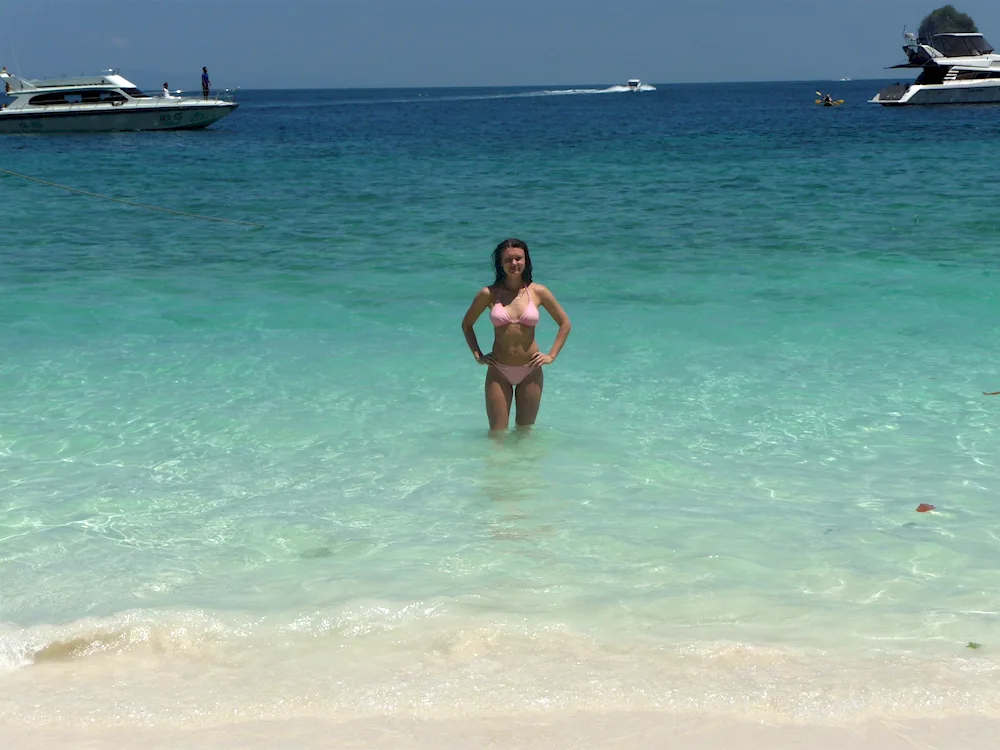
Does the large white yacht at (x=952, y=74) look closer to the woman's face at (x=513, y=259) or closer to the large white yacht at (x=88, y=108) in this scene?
the large white yacht at (x=88, y=108)

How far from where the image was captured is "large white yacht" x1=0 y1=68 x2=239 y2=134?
149 feet

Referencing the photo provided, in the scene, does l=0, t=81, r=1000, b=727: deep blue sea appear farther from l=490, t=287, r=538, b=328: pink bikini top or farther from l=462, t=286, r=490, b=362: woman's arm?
l=490, t=287, r=538, b=328: pink bikini top

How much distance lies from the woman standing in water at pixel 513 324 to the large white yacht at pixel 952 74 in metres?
63.4

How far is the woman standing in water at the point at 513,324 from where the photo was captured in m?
6.24

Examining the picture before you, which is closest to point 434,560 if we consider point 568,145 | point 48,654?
point 48,654

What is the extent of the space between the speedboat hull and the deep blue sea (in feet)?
107

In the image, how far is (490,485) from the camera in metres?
6.14

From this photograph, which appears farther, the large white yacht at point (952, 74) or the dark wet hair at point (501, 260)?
the large white yacht at point (952, 74)

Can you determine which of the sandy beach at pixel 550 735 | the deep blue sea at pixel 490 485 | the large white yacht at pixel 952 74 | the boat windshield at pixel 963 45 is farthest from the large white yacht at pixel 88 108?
the boat windshield at pixel 963 45

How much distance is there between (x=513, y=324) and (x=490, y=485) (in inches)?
39.0

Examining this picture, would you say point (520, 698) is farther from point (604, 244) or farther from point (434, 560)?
point (604, 244)

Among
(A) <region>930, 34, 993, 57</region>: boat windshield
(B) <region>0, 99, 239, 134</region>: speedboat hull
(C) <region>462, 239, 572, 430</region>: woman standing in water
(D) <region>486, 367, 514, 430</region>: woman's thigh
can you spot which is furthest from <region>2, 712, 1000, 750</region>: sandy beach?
(A) <region>930, 34, 993, 57</region>: boat windshield

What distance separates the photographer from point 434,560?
16.8ft

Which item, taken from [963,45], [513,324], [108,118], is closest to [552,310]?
[513,324]
